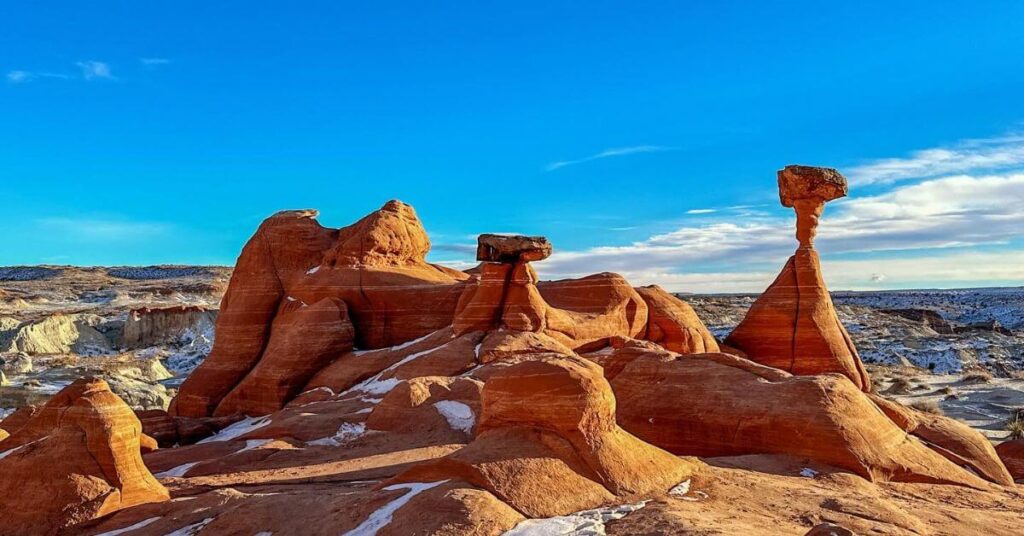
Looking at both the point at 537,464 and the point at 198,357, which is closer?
the point at 537,464

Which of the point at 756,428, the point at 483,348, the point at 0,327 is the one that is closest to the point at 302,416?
the point at 483,348

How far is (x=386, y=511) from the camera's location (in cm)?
858

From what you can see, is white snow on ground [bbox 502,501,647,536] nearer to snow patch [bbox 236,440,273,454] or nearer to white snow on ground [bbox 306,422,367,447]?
white snow on ground [bbox 306,422,367,447]

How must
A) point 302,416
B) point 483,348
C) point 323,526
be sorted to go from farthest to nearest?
1. point 483,348
2. point 302,416
3. point 323,526

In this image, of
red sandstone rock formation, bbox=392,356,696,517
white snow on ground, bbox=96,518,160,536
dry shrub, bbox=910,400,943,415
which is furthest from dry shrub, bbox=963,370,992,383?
white snow on ground, bbox=96,518,160,536

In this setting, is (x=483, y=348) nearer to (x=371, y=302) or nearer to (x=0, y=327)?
(x=371, y=302)

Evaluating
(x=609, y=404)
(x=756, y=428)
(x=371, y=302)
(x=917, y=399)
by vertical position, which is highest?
(x=371, y=302)

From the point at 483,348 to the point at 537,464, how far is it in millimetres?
10762

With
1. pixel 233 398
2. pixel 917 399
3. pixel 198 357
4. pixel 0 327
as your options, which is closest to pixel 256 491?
pixel 233 398

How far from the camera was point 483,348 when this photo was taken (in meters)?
20.0

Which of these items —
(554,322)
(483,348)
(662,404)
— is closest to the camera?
(662,404)

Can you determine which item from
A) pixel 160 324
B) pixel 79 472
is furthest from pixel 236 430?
pixel 160 324

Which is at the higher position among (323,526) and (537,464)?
(537,464)

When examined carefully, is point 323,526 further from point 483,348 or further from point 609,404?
point 483,348
